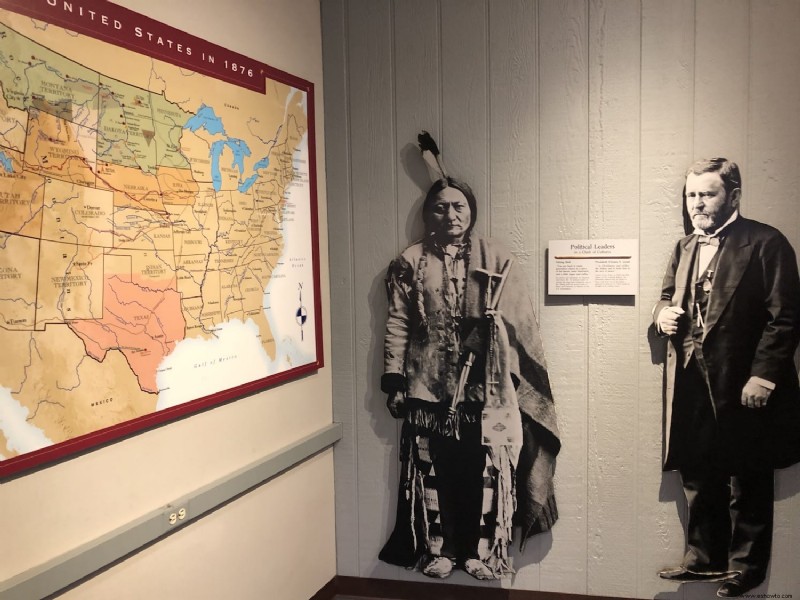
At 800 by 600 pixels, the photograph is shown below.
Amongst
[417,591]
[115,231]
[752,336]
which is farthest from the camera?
[417,591]

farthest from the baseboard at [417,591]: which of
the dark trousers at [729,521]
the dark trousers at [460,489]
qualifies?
the dark trousers at [729,521]

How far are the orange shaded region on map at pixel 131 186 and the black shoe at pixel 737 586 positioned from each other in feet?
7.01

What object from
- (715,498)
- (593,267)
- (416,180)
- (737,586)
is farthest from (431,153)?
(737,586)

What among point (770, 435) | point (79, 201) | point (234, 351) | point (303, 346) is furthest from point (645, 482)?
point (79, 201)

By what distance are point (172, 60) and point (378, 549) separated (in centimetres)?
183

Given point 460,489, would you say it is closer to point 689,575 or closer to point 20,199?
point 689,575

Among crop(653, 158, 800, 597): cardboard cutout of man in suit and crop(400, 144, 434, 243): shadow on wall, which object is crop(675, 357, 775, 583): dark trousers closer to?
crop(653, 158, 800, 597): cardboard cutout of man in suit

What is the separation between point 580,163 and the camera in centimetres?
223

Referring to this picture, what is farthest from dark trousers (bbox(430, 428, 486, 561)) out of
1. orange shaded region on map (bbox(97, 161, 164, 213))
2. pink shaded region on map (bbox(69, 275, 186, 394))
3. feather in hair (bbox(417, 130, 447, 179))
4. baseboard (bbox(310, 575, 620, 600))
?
orange shaded region on map (bbox(97, 161, 164, 213))

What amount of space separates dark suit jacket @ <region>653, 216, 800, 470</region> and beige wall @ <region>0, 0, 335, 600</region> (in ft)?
4.43

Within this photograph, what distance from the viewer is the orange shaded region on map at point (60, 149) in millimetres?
1305

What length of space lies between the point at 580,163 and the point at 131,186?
4.75 feet

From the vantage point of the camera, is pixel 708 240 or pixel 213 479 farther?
pixel 708 240

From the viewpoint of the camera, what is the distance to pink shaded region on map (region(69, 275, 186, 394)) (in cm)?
145
